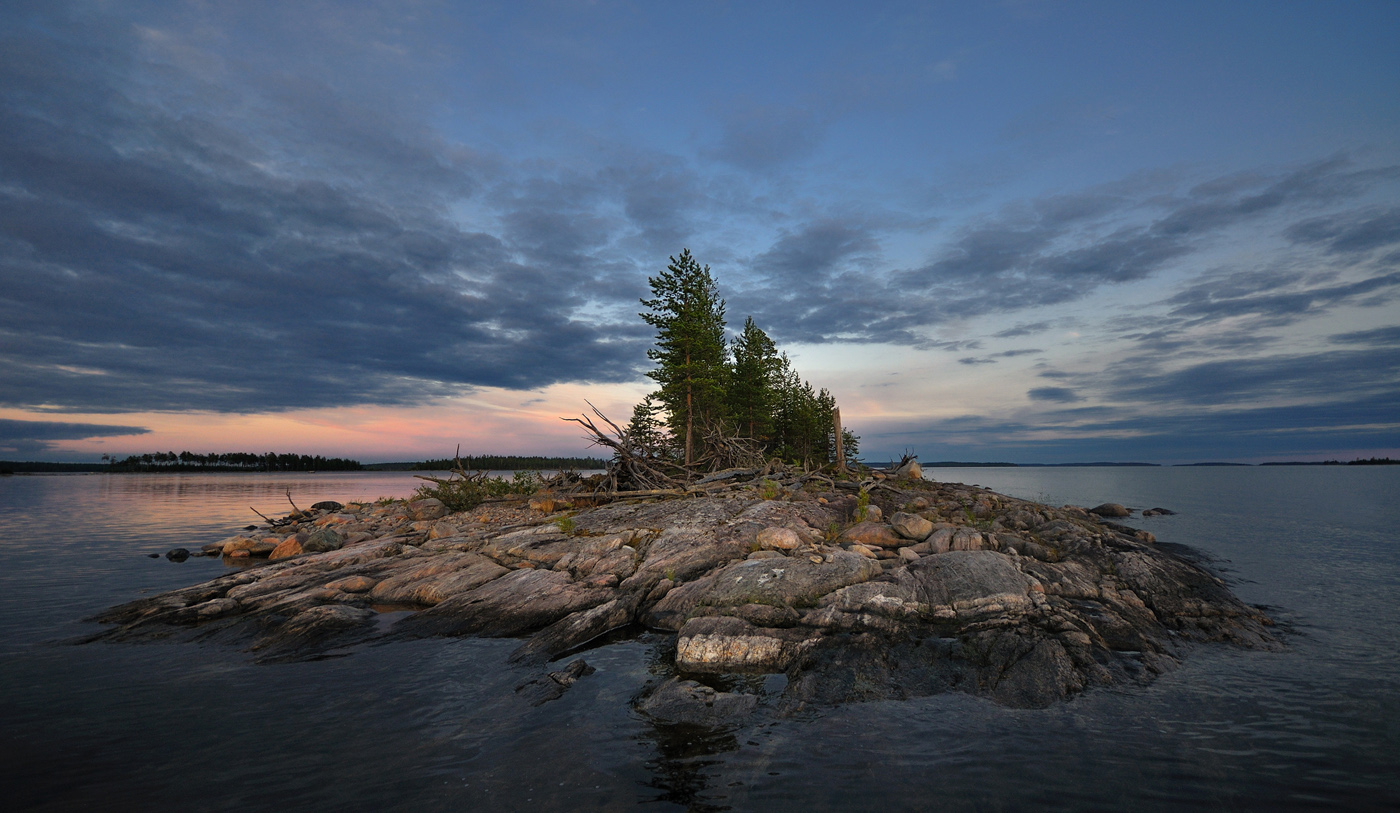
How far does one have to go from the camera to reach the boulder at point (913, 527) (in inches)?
592

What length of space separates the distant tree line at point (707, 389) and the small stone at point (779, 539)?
403 inches

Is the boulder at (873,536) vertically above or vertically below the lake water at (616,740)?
above

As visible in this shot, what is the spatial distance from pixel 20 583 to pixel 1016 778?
25.7 meters

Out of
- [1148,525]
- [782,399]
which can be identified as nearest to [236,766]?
[1148,525]

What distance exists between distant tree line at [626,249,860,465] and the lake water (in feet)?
50.0

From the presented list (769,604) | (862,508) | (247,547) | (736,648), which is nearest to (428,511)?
(247,547)

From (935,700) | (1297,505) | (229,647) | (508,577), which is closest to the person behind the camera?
(935,700)

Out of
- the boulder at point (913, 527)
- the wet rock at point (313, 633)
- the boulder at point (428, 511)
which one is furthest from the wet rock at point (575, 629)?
the boulder at point (428, 511)

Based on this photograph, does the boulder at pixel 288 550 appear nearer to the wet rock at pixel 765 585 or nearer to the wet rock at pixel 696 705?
the wet rock at pixel 765 585

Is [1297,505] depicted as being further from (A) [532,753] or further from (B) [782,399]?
(A) [532,753]

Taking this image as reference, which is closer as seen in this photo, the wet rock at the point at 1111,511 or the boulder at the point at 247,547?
the boulder at the point at 247,547

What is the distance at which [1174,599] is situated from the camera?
12.1 meters

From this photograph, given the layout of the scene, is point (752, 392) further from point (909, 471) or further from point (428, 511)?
point (428, 511)

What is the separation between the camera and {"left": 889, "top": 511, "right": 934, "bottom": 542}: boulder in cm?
1504
